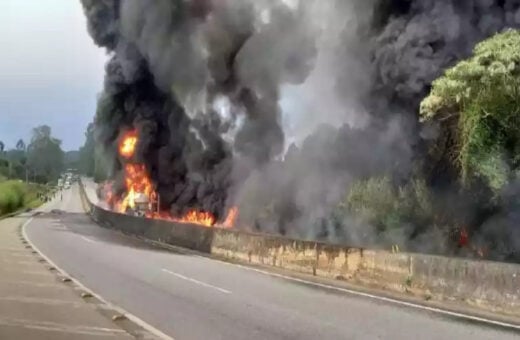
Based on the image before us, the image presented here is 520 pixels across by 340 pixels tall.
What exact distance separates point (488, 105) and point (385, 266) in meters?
3.77

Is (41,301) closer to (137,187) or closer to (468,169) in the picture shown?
(468,169)

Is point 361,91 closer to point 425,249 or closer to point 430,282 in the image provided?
point 425,249

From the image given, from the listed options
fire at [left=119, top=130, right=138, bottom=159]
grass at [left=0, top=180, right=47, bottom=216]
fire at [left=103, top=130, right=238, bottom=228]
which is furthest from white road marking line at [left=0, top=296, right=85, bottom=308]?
grass at [left=0, top=180, right=47, bottom=216]

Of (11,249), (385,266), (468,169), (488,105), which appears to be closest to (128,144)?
(11,249)

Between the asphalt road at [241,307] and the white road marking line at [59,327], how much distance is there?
0.76 metres

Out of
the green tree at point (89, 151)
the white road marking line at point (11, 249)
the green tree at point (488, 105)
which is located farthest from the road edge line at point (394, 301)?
the green tree at point (89, 151)

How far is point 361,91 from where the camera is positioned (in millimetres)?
32156

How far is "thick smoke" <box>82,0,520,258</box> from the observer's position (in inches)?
1023

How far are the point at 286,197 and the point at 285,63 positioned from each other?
7521 millimetres

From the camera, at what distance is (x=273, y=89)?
1747 inches

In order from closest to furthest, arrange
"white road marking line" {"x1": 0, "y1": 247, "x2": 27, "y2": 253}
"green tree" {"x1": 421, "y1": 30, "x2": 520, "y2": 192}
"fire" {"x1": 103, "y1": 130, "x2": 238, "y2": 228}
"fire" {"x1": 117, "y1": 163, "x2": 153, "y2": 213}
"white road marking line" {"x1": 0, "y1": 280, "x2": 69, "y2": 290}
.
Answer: "green tree" {"x1": 421, "y1": 30, "x2": 520, "y2": 192}
"white road marking line" {"x1": 0, "y1": 280, "x2": 69, "y2": 290}
"white road marking line" {"x1": 0, "y1": 247, "x2": 27, "y2": 253}
"fire" {"x1": 103, "y1": 130, "x2": 238, "y2": 228}
"fire" {"x1": 117, "y1": 163, "x2": 153, "y2": 213}

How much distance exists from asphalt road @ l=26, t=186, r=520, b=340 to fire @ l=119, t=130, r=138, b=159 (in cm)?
2802

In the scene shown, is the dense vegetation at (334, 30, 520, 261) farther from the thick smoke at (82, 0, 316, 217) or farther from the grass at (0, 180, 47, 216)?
the grass at (0, 180, 47, 216)

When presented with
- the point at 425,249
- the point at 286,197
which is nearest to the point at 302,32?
the point at 286,197
